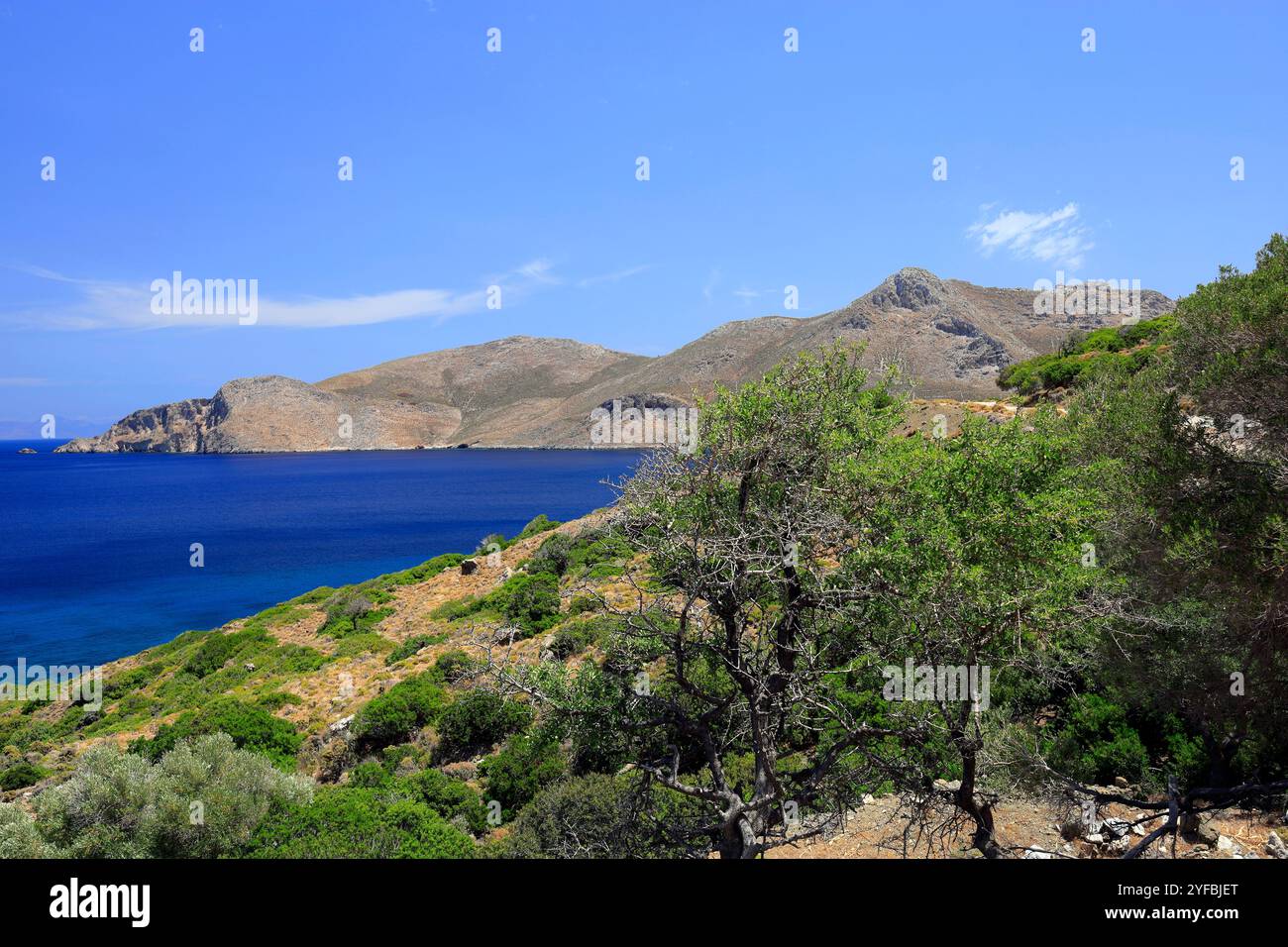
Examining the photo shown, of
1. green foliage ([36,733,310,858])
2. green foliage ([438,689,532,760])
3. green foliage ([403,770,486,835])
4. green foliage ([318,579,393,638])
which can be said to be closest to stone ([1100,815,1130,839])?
green foliage ([403,770,486,835])

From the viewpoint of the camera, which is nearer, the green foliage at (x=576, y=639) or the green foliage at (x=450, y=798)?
the green foliage at (x=450, y=798)

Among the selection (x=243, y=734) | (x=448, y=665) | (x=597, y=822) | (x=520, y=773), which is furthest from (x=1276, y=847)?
(x=243, y=734)

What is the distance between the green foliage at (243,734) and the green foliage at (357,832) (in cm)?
659

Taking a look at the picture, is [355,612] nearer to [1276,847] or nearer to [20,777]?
[20,777]

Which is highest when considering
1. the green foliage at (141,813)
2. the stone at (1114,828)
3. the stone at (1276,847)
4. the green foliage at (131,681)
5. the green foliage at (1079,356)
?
the green foliage at (1079,356)

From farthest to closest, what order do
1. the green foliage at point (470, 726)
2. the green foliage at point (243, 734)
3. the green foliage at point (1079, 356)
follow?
the green foliage at point (1079, 356)
the green foliage at point (243, 734)
the green foliage at point (470, 726)

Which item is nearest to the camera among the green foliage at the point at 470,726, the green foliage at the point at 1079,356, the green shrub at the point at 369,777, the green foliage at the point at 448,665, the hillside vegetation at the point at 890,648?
the hillside vegetation at the point at 890,648

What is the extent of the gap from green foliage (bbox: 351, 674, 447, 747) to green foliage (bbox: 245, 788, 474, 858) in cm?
601

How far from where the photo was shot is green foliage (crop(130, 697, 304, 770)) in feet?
56.9

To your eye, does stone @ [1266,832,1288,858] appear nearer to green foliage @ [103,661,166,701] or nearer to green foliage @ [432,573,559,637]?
green foliage @ [432,573,559,637]

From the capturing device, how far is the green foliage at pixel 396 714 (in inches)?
703

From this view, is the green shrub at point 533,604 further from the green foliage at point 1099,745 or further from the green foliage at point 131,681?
the green foliage at point 1099,745

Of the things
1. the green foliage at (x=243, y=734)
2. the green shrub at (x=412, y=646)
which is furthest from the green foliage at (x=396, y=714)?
the green shrub at (x=412, y=646)
